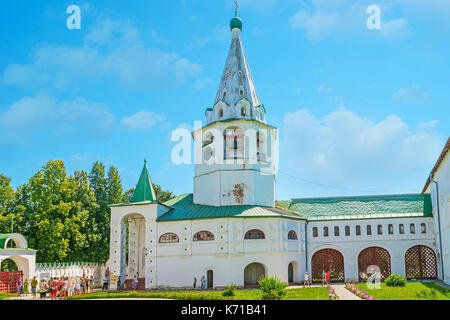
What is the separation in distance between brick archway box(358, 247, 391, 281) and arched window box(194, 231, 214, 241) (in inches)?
480

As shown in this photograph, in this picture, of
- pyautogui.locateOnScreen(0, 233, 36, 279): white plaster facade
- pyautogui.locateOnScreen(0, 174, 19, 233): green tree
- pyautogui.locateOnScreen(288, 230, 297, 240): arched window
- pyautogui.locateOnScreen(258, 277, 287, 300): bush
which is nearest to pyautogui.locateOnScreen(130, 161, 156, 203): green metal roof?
pyautogui.locateOnScreen(0, 233, 36, 279): white plaster facade

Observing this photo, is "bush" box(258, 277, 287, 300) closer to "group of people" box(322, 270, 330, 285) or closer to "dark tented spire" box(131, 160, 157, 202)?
"group of people" box(322, 270, 330, 285)

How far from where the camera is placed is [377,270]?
35125mm

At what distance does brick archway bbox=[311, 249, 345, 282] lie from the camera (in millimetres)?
35625

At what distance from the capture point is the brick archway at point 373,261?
35.2 meters

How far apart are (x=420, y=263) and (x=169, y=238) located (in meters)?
19.5

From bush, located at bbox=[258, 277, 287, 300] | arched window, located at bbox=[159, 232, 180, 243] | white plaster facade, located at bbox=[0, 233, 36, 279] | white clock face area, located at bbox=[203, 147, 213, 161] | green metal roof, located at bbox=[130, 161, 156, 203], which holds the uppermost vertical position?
white clock face area, located at bbox=[203, 147, 213, 161]

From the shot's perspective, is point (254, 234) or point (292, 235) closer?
point (254, 234)

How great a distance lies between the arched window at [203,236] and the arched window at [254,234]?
8.64 feet

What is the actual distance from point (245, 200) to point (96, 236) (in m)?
16.9

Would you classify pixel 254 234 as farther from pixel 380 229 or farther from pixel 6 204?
pixel 6 204

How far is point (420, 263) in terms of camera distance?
34781 millimetres

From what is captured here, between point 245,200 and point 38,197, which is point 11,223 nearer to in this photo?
point 38,197

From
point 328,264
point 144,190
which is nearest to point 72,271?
point 144,190
